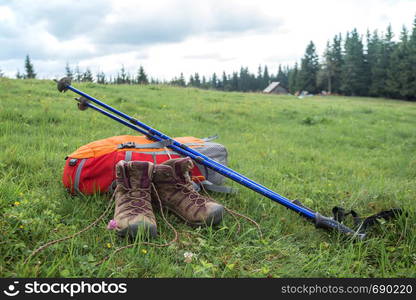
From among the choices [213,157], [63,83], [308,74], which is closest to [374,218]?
[213,157]

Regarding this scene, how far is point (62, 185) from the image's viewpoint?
3.12 metres

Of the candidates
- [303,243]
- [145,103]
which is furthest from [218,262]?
[145,103]

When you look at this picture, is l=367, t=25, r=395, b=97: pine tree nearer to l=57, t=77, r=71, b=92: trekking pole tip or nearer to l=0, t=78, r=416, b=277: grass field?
l=0, t=78, r=416, b=277: grass field

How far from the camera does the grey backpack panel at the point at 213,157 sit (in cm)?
341

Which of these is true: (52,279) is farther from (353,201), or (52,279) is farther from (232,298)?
(353,201)

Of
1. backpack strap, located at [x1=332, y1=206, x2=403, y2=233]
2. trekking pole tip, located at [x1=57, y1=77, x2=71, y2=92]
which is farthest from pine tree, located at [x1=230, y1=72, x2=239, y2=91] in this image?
backpack strap, located at [x1=332, y1=206, x2=403, y2=233]

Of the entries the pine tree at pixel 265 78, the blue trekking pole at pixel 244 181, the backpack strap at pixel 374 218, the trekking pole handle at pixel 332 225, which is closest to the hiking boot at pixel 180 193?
the blue trekking pole at pixel 244 181

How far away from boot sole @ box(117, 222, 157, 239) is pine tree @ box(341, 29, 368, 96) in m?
57.6

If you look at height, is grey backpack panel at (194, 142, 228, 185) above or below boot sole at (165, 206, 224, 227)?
above

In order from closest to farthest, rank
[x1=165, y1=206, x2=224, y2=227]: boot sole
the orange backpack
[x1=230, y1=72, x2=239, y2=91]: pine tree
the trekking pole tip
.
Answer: [x1=165, y1=206, x2=224, y2=227]: boot sole
the orange backpack
the trekking pole tip
[x1=230, y1=72, x2=239, y2=91]: pine tree

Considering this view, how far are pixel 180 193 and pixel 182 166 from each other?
0.24m

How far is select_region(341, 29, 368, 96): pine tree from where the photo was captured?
172 feet

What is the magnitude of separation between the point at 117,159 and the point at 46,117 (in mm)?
3902

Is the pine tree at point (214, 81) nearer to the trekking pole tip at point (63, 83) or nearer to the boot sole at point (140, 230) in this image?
the trekking pole tip at point (63, 83)
